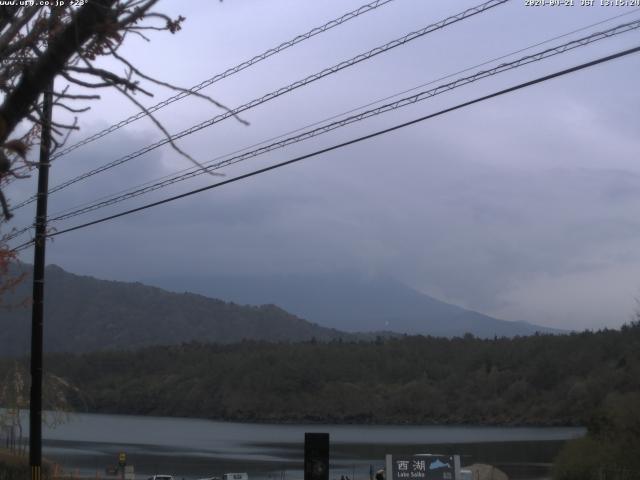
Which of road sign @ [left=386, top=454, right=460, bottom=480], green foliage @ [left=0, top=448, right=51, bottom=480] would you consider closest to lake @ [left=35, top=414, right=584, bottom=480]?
green foliage @ [left=0, top=448, right=51, bottom=480]

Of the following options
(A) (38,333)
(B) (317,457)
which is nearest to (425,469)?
(A) (38,333)

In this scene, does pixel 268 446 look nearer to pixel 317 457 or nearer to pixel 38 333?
pixel 38 333

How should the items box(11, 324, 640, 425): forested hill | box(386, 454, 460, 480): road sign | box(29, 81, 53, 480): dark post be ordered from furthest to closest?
box(11, 324, 640, 425): forested hill, box(386, 454, 460, 480): road sign, box(29, 81, 53, 480): dark post

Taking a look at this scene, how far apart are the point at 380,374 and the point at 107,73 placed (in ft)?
417

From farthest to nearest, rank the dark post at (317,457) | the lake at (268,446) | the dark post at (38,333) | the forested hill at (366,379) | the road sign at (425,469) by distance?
the forested hill at (366,379)
the lake at (268,446)
the road sign at (425,469)
the dark post at (38,333)
the dark post at (317,457)

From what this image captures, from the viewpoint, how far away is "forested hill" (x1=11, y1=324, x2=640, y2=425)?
108 metres

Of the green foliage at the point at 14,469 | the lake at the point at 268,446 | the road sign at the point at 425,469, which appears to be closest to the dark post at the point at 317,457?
the road sign at the point at 425,469

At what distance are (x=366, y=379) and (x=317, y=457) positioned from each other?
385 ft

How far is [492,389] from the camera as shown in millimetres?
116438

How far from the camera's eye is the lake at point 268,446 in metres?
60.6

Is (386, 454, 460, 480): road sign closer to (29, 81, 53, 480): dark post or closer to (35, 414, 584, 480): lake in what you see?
(29, 81, 53, 480): dark post

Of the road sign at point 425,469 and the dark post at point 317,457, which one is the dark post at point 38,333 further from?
the road sign at point 425,469

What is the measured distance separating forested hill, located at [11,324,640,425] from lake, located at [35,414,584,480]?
5.97 metres

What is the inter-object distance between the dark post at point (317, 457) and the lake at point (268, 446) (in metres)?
28.3
